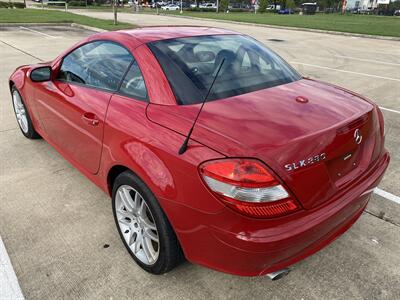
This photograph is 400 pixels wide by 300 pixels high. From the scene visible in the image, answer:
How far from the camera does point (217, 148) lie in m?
1.87

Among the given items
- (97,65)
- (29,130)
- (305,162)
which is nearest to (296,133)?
(305,162)

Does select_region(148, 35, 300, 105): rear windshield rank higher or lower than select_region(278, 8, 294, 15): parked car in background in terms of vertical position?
higher

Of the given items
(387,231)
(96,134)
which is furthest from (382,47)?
(96,134)

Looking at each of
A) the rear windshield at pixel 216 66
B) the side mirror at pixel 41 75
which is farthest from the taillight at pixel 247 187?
the side mirror at pixel 41 75

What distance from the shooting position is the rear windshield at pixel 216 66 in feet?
7.75

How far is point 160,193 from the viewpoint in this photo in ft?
6.79

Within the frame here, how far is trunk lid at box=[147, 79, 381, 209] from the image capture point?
6.10 ft

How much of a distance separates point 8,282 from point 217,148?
5.56 ft

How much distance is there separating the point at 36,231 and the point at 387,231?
111 inches

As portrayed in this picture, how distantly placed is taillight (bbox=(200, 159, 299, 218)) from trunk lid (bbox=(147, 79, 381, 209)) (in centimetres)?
5

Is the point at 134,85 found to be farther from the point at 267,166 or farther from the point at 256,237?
the point at 256,237

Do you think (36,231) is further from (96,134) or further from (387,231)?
(387,231)

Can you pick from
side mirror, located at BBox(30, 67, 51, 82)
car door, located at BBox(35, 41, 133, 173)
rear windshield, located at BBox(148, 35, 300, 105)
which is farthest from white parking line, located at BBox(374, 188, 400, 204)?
side mirror, located at BBox(30, 67, 51, 82)

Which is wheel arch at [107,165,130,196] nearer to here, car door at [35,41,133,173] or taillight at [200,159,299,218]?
car door at [35,41,133,173]
